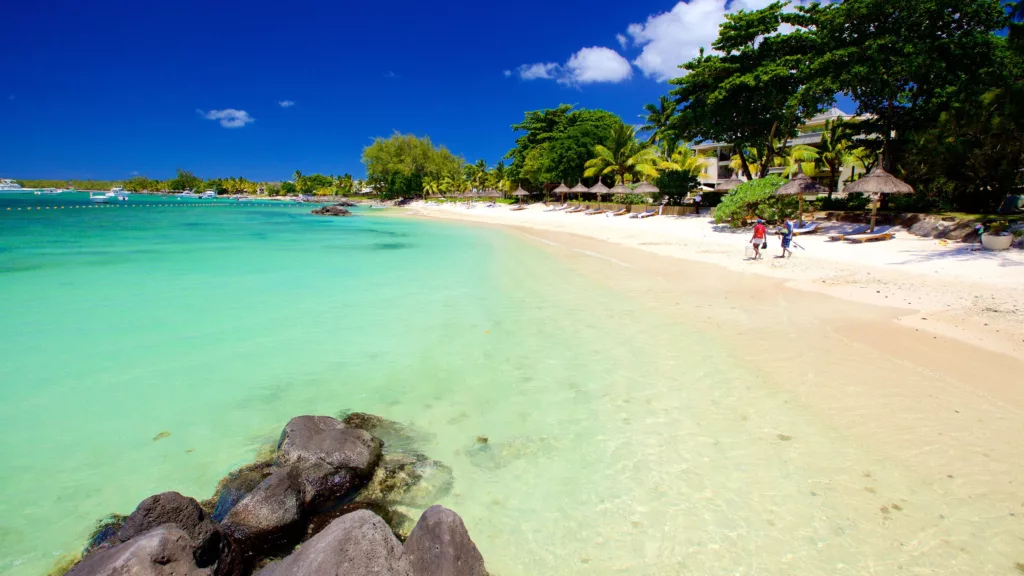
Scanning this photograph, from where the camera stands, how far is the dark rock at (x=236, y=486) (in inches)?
139

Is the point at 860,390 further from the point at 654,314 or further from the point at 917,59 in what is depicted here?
the point at 917,59

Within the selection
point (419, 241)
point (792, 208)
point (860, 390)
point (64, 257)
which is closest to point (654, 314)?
point (860, 390)

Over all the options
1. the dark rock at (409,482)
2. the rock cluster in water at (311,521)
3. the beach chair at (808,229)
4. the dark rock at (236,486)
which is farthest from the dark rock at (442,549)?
the beach chair at (808,229)

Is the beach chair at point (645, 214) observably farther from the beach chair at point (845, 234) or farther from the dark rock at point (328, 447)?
the dark rock at point (328, 447)

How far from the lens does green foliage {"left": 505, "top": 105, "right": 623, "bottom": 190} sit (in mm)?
42844

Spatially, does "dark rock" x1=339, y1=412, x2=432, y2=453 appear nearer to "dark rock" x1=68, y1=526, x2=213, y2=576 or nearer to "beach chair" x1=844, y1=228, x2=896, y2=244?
"dark rock" x1=68, y1=526, x2=213, y2=576

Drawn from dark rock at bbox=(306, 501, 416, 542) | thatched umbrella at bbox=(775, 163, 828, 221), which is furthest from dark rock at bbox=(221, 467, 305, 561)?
thatched umbrella at bbox=(775, 163, 828, 221)

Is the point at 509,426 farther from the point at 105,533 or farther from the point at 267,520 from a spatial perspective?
the point at 105,533

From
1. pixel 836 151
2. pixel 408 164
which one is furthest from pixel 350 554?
pixel 408 164

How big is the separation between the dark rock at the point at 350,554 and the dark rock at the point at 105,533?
1.38 metres

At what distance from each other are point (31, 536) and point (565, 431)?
4338 mm

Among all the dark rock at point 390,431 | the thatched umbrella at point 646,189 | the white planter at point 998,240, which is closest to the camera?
the dark rock at point 390,431

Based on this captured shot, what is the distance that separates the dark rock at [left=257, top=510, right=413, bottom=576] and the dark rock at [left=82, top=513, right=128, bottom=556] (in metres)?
1.38

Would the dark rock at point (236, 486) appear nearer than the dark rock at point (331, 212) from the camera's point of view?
Yes
